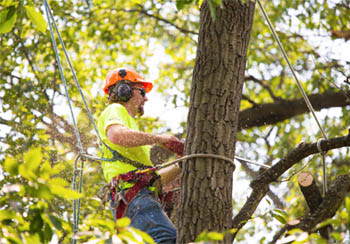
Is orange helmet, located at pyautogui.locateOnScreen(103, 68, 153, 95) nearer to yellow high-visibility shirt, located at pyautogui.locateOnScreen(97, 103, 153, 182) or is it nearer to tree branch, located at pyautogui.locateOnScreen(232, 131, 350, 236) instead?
yellow high-visibility shirt, located at pyautogui.locateOnScreen(97, 103, 153, 182)

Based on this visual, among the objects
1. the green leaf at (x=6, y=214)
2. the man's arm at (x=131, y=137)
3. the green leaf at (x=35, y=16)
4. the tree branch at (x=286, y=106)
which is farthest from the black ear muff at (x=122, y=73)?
the tree branch at (x=286, y=106)

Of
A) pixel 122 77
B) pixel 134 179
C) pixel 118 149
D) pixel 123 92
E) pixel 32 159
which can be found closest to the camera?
pixel 32 159

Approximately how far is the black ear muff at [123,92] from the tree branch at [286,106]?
10.1 feet

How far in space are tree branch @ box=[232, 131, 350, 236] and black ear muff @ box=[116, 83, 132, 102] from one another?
110cm

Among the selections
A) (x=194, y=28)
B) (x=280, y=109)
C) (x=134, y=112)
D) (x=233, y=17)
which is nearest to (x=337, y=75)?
(x=280, y=109)

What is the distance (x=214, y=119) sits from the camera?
89.7 inches

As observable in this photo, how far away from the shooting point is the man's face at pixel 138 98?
3.32 meters

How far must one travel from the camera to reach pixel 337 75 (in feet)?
24.9

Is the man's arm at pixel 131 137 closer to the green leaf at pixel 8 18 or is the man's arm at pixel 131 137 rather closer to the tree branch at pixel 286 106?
the green leaf at pixel 8 18

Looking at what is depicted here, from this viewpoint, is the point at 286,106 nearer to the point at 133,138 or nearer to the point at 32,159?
the point at 133,138

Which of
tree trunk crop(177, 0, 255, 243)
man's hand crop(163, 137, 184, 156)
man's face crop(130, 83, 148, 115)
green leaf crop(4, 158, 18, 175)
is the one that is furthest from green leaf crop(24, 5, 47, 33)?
man's face crop(130, 83, 148, 115)

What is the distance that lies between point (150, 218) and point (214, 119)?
724 mm

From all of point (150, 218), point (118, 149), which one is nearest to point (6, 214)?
point (150, 218)

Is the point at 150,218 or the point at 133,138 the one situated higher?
the point at 133,138
